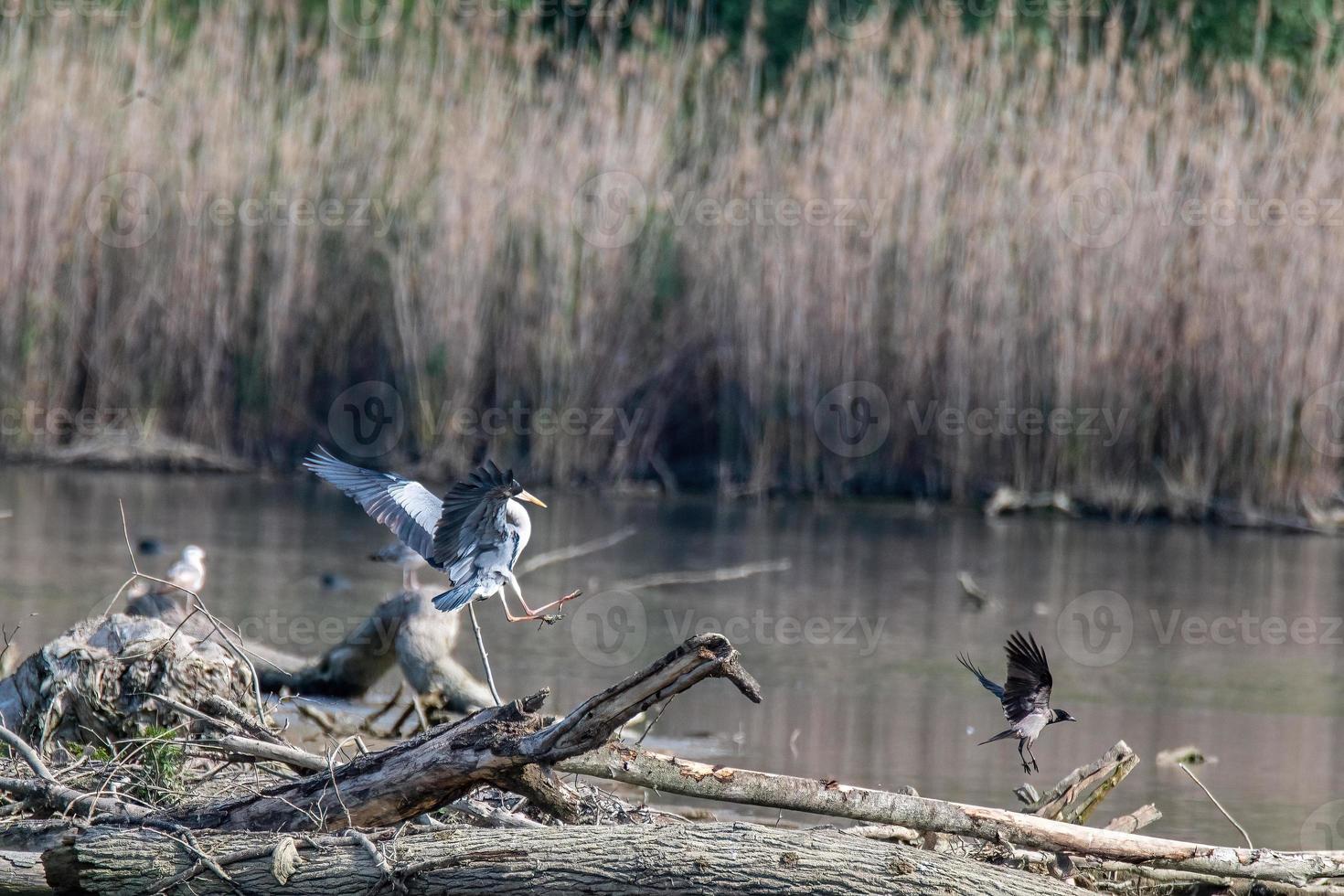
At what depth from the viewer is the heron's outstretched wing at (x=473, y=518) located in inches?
154

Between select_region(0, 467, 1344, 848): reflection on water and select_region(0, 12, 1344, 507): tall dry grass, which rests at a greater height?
select_region(0, 12, 1344, 507): tall dry grass

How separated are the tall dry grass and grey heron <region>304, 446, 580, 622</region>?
24.6ft

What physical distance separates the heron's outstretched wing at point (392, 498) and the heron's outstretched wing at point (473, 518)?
0.23m

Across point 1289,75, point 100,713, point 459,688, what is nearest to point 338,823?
point 100,713

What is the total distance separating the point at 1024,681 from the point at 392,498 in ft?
5.23

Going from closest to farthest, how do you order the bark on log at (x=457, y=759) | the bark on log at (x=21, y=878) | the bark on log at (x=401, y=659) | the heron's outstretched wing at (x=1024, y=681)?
1. the bark on log at (x=457, y=759)
2. the bark on log at (x=21, y=878)
3. the heron's outstretched wing at (x=1024, y=681)
4. the bark on log at (x=401, y=659)

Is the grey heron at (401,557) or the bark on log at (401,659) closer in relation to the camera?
the bark on log at (401,659)

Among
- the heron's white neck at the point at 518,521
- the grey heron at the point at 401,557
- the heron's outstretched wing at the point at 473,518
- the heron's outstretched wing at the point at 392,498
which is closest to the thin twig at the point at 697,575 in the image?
the grey heron at the point at 401,557

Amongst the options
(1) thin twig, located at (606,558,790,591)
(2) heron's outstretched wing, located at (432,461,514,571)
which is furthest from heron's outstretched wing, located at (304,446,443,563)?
(1) thin twig, located at (606,558,790,591)

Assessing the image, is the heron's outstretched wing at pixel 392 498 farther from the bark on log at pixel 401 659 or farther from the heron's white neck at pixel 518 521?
the bark on log at pixel 401 659

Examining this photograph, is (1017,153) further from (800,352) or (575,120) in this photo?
(575,120)

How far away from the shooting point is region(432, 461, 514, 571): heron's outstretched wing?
12.8 ft

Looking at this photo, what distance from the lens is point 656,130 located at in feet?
40.7

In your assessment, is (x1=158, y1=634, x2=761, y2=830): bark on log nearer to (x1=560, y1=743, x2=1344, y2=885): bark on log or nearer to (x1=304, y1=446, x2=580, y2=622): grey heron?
(x1=560, y1=743, x2=1344, y2=885): bark on log
